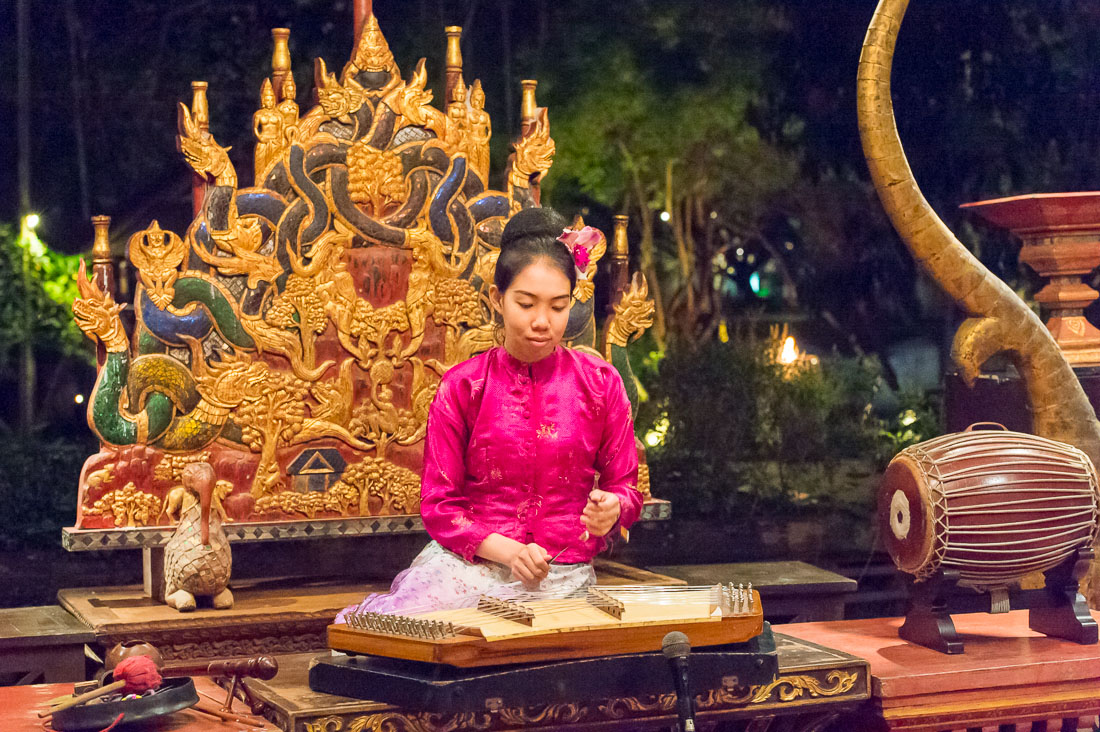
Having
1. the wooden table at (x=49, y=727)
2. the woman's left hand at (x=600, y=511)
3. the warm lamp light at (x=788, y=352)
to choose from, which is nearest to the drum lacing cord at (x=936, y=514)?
the woman's left hand at (x=600, y=511)

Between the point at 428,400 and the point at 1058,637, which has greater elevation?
the point at 428,400

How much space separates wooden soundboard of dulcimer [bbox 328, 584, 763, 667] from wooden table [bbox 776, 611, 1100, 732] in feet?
1.90

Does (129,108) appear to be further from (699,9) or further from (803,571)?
(803,571)

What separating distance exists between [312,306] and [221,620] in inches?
41.7

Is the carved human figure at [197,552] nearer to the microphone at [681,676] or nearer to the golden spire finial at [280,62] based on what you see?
the golden spire finial at [280,62]

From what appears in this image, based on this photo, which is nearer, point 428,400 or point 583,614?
point 583,614

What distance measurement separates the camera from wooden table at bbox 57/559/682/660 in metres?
4.07

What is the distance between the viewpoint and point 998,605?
4035 mm

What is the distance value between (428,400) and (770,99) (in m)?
2.34

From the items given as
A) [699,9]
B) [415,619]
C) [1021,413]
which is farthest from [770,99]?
[415,619]

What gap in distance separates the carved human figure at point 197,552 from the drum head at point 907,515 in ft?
6.35

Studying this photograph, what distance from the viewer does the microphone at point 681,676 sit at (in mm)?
2646

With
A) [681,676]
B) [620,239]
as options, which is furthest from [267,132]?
[681,676]

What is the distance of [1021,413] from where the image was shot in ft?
16.9
